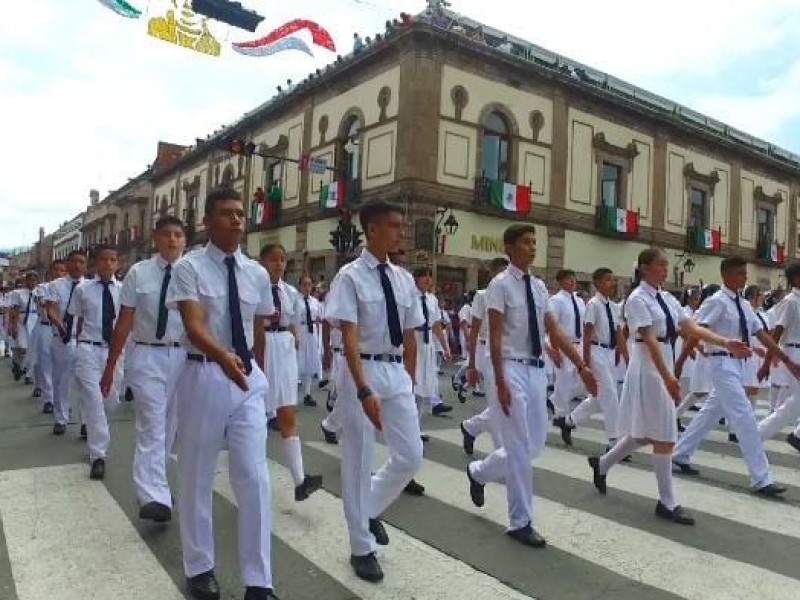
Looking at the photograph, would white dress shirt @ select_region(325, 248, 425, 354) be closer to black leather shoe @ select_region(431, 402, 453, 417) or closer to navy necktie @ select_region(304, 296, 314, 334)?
black leather shoe @ select_region(431, 402, 453, 417)

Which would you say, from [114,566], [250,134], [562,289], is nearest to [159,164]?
[250,134]

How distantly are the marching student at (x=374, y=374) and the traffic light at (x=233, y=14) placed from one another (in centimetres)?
1018

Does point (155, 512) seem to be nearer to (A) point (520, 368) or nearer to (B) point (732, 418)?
(A) point (520, 368)

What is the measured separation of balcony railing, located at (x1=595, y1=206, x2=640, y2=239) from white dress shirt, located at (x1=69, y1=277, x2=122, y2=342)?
24698 millimetres

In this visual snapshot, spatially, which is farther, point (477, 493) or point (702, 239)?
point (702, 239)

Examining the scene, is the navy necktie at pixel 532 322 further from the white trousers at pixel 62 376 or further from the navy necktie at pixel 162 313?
the white trousers at pixel 62 376

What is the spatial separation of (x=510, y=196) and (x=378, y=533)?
22643 millimetres

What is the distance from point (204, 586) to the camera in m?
3.55

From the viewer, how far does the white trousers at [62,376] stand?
8.28 meters

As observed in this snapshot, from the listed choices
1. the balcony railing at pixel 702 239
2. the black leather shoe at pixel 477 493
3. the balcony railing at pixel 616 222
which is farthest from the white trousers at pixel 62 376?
the balcony railing at pixel 702 239

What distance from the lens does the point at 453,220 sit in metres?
24.0

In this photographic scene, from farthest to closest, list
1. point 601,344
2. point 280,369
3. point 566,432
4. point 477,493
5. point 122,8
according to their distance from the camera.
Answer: point 122,8 < point 601,344 < point 566,432 < point 280,369 < point 477,493

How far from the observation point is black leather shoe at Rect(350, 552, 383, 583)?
153 inches

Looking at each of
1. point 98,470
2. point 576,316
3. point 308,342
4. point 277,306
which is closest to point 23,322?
point 308,342
